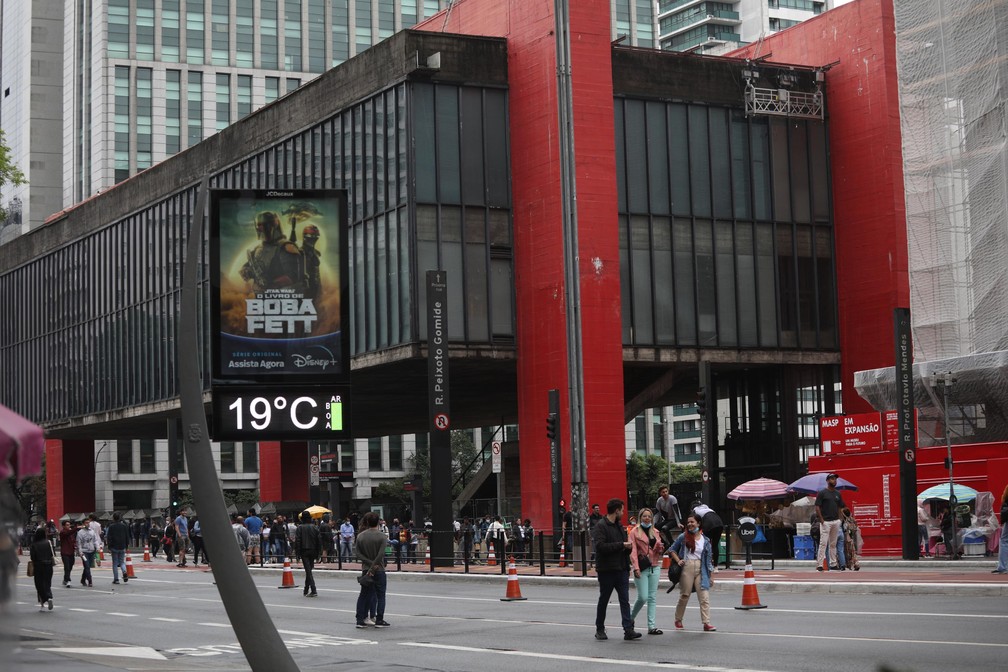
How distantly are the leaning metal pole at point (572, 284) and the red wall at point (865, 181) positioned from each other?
1555cm

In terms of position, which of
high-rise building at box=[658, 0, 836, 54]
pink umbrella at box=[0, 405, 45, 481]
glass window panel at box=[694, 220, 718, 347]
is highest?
high-rise building at box=[658, 0, 836, 54]

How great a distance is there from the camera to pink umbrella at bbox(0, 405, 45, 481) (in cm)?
577

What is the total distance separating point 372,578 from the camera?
787 inches

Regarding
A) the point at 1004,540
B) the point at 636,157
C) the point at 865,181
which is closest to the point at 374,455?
the point at 636,157

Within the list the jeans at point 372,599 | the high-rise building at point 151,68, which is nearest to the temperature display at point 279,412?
the jeans at point 372,599

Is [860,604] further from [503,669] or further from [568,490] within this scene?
[568,490]

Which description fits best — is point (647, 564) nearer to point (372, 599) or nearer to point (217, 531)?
point (372, 599)

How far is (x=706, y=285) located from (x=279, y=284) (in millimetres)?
32475

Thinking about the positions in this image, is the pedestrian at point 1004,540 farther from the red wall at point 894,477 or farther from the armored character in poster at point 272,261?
the armored character in poster at point 272,261

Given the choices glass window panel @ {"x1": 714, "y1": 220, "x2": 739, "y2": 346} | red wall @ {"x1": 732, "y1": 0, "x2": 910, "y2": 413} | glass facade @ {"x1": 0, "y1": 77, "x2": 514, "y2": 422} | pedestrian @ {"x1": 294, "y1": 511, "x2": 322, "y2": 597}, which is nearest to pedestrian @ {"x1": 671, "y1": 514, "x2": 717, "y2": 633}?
pedestrian @ {"x1": 294, "y1": 511, "x2": 322, "y2": 597}

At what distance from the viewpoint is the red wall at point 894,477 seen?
36.8m

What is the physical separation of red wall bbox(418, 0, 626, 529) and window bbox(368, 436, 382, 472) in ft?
237

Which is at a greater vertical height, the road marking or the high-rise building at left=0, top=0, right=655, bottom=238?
the high-rise building at left=0, top=0, right=655, bottom=238

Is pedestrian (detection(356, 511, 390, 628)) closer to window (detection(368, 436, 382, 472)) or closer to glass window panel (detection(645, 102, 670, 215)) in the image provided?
glass window panel (detection(645, 102, 670, 215))
